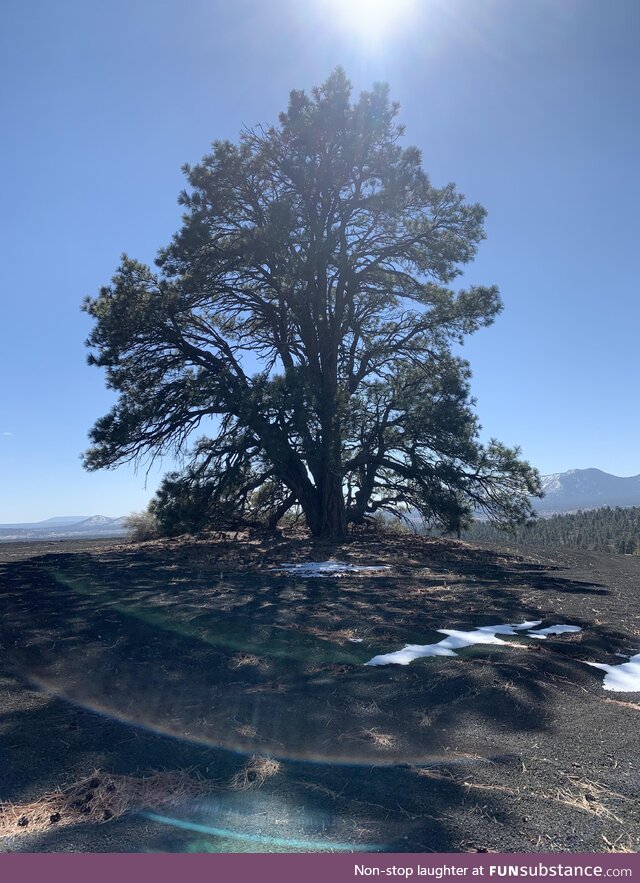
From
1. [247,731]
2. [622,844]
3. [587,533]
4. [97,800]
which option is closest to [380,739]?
[247,731]

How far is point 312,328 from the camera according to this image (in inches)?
693

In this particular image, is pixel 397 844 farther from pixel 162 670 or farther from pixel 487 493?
pixel 487 493

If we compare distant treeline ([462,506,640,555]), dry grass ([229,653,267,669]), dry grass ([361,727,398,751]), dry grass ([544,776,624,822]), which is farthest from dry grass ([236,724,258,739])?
distant treeline ([462,506,640,555])

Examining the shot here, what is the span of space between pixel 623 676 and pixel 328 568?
657 centimetres

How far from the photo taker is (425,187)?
1603 cm

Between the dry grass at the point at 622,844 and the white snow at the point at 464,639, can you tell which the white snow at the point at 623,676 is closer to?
the white snow at the point at 464,639

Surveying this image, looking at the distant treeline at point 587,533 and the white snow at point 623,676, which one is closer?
the white snow at point 623,676

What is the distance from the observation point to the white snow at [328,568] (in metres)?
10.4

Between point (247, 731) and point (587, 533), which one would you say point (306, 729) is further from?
point (587, 533)

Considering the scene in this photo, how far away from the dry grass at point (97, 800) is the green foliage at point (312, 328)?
434 inches

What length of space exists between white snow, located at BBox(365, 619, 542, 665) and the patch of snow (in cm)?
15

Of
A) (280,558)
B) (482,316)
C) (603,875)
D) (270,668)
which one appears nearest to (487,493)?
(482,316)

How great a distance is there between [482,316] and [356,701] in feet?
45.4

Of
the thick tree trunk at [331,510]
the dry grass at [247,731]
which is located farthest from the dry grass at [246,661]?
the thick tree trunk at [331,510]
